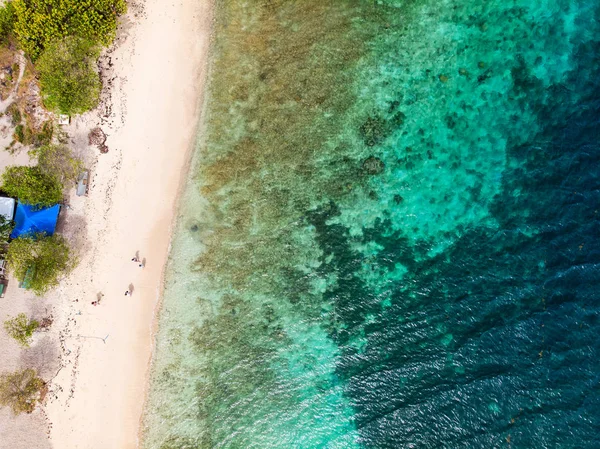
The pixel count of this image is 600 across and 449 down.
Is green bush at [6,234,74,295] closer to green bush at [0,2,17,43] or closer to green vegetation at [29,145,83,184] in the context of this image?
green vegetation at [29,145,83,184]

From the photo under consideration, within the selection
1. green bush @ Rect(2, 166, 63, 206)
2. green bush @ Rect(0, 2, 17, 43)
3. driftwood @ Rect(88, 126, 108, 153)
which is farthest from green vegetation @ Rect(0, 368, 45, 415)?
green bush @ Rect(0, 2, 17, 43)

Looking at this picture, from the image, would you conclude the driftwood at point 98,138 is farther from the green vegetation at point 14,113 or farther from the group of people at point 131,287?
the group of people at point 131,287

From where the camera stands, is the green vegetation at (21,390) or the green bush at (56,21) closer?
the green bush at (56,21)

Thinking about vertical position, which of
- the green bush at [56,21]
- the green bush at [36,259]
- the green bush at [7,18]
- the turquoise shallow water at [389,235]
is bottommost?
the turquoise shallow water at [389,235]

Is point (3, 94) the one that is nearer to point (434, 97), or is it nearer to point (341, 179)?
point (341, 179)

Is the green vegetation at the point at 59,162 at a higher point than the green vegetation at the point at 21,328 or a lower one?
higher

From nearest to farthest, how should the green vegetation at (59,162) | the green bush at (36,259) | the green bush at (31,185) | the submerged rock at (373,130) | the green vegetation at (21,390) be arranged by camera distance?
1. the green bush at (36,259)
2. the green bush at (31,185)
3. the green vegetation at (59,162)
4. the green vegetation at (21,390)
5. the submerged rock at (373,130)

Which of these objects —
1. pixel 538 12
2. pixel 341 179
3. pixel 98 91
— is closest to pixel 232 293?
pixel 341 179

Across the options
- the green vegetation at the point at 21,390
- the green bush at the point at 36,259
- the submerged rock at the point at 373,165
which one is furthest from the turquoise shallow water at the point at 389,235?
the green vegetation at the point at 21,390
